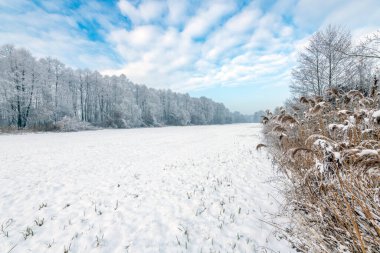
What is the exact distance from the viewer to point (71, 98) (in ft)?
135

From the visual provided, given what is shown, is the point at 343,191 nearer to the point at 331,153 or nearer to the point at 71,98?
the point at 331,153

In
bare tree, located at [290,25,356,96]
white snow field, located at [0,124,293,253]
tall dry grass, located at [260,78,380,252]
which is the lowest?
white snow field, located at [0,124,293,253]

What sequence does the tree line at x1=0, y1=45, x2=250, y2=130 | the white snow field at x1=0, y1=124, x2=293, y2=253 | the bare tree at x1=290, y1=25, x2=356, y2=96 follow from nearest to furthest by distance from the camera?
the white snow field at x1=0, y1=124, x2=293, y2=253
the bare tree at x1=290, y1=25, x2=356, y2=96
the tree line at x1=0, y1=45, x2=250, y2=130

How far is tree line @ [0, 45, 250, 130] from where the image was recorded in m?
28.4

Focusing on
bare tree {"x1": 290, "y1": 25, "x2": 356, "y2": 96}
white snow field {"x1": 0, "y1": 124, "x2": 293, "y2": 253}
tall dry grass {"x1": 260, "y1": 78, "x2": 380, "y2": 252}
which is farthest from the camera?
bare tree {"x1": 290, "y1": 25, "x2": 356, "y2": 96}

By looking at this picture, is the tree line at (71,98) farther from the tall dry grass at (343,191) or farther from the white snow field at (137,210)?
the tall dry grass at (343,191)

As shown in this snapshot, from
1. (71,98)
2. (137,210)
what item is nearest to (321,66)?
(137,210)

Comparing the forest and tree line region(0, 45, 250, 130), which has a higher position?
tree line region(0, 45, 250, 130)

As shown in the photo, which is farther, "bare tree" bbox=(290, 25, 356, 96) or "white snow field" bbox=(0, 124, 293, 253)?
Answer: "bare tree" bbox=(290, 25, 356, 96)

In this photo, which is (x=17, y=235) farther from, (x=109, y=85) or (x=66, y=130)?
(x=109, y=85)

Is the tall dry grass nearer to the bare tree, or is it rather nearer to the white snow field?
the white snow field

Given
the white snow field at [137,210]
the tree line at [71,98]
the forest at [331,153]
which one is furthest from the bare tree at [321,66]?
the tree line at [71,98]

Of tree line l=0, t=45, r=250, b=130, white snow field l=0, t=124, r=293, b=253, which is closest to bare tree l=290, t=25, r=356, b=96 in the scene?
white snow field l=0, t=124, r=293, b=253

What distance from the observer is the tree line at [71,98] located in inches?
1118
